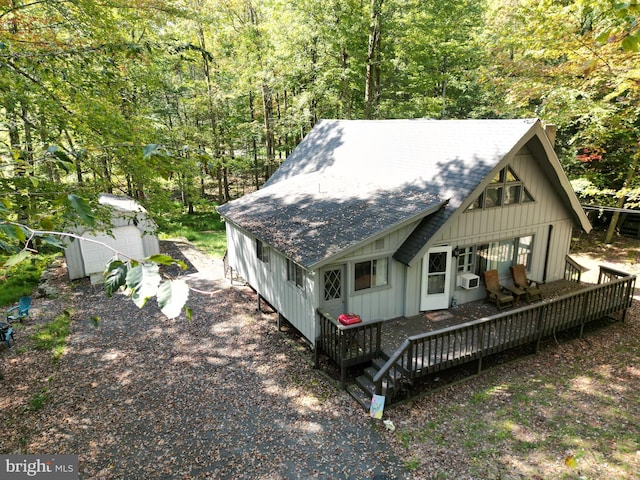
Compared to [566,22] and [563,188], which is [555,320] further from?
[566,22]

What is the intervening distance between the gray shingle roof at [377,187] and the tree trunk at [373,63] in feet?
22.1

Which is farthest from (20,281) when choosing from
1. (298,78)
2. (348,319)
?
(298,78)

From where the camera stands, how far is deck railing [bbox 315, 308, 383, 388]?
8039 millimetres

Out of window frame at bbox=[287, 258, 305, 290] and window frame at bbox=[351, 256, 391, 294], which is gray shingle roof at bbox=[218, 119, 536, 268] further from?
window frame at bbox=[287, 258, 305, 290]

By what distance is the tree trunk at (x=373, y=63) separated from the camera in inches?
750

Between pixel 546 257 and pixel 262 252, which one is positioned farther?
pixel 546 257

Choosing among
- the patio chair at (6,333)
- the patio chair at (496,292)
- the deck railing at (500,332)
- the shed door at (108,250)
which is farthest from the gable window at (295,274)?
the patio chair at (6,333)

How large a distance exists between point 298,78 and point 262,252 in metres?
15.0

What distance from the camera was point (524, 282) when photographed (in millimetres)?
11180

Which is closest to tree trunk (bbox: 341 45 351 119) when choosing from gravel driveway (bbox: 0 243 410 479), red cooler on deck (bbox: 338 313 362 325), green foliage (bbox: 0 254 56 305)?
gravel driveway (bbox: 0 243 410 479)

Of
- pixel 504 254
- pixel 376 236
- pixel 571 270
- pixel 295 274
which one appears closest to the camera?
pixel 376 236

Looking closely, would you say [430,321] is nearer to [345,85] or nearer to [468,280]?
[468,280]

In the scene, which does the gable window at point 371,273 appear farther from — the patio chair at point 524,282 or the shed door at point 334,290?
the patio chair at point 524,282

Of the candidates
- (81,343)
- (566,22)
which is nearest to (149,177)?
(81,343)
